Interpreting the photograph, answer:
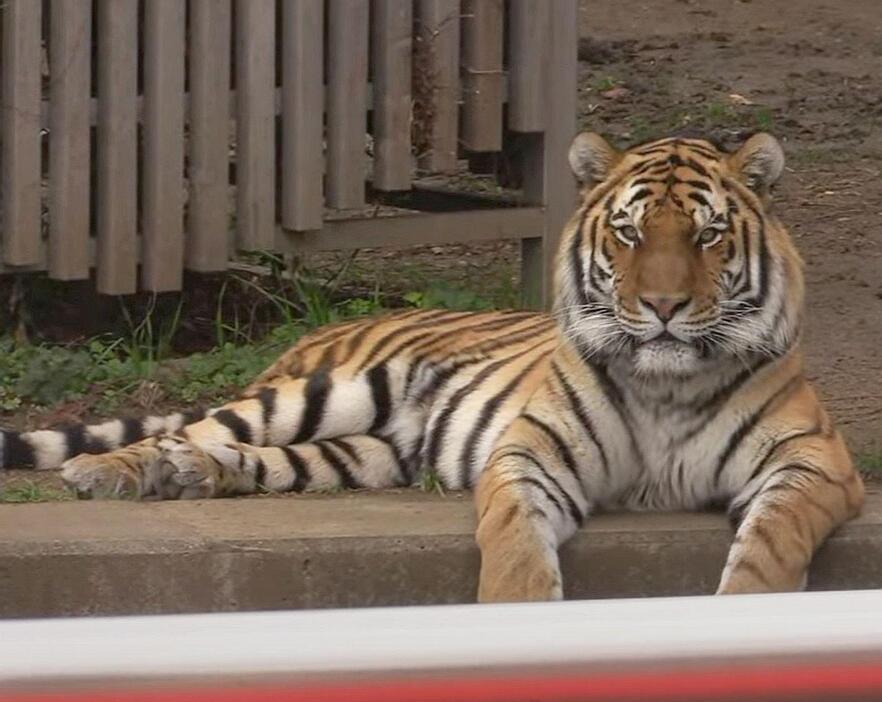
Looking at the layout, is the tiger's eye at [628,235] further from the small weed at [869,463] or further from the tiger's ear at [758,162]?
the small weed at [869,463]

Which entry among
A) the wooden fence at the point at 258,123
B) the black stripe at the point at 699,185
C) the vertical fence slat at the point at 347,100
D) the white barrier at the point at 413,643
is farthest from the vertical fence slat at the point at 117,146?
the white barrier at the point at 413,643

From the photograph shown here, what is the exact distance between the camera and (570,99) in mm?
Result: 6898

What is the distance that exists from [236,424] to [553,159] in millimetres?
1952

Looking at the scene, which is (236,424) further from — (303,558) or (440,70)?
(440,70)

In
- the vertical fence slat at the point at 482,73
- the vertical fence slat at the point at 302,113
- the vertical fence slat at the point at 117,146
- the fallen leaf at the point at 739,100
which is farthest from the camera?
the fallen leaf at the point at 739,100

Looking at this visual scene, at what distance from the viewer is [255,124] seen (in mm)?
6355

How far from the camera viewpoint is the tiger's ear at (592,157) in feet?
16.2

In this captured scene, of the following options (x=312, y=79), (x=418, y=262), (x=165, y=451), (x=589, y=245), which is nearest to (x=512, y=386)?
(x=589, y=245)

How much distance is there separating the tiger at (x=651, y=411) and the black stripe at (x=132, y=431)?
10cm

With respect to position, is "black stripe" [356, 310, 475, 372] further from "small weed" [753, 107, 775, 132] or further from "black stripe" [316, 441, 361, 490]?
"small weed" [753, 107, 775, 132]

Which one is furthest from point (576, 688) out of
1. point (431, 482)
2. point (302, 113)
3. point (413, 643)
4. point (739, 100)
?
point (739, 100)

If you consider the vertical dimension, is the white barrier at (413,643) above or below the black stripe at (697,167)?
below

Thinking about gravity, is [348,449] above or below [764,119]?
below

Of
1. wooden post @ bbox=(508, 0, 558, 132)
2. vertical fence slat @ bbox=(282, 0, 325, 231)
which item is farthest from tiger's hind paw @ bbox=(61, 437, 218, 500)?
wooden post @ bbox=(508, 0, 558, 132)
